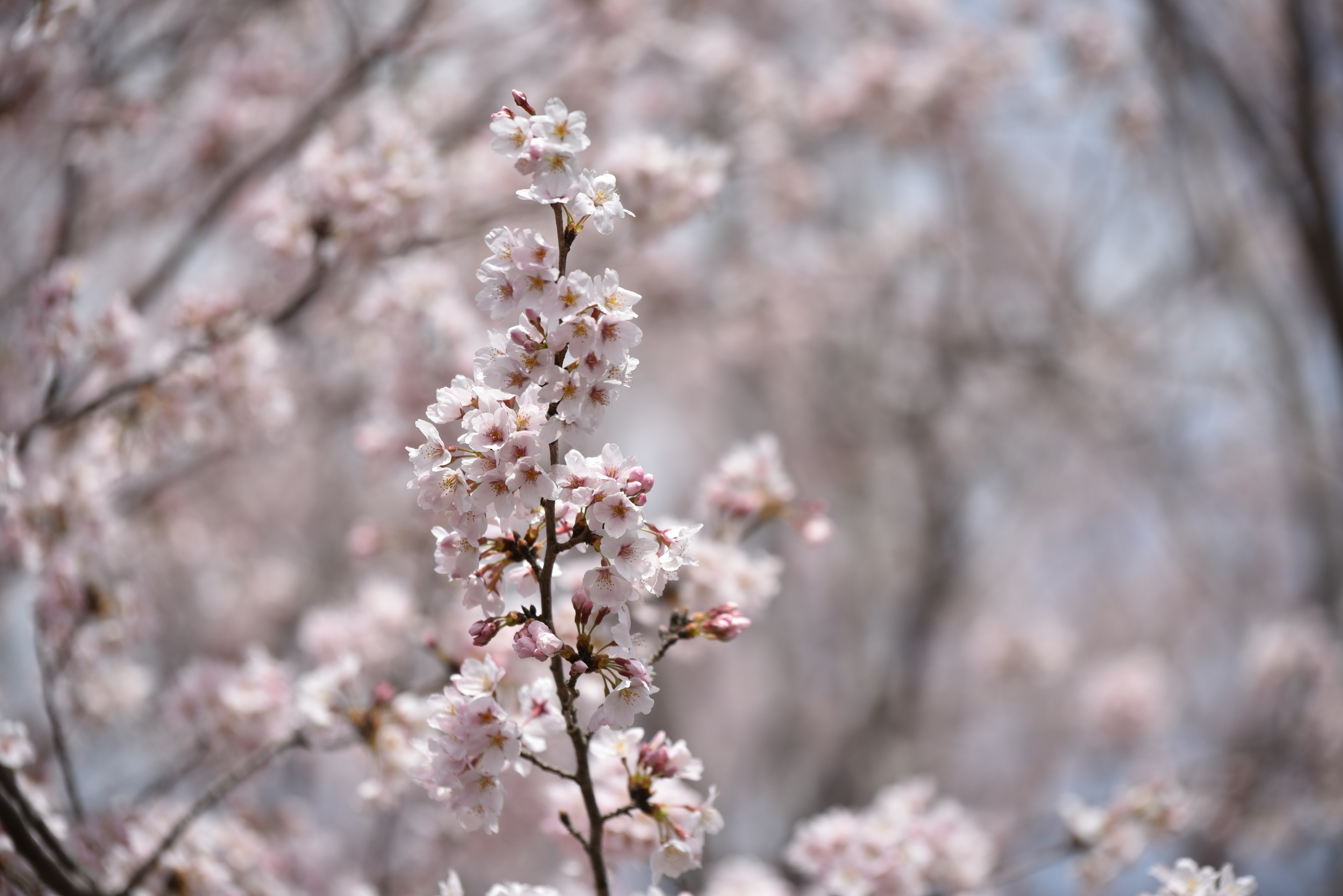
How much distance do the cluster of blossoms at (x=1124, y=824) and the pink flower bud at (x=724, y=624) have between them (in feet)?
4.52

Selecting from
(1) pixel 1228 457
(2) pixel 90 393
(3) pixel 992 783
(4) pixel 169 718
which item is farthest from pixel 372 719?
(1) pixel 1228 457

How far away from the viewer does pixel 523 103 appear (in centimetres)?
160

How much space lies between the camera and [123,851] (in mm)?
2240

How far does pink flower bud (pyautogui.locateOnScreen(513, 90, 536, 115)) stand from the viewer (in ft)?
5.15

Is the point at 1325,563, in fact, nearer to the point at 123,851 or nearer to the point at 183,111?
the point at 123,851

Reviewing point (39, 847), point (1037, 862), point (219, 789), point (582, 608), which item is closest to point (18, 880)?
point (39, 847)

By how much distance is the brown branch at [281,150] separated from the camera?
3430 millimetres

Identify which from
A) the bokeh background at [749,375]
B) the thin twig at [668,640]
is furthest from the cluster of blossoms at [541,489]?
the bokeh background at [749,375]

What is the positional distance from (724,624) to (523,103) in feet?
3.24

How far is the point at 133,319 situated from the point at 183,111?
207cm

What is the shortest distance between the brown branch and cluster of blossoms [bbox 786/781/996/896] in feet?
9.42

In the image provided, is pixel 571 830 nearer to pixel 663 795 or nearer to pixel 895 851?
pixel 663 795

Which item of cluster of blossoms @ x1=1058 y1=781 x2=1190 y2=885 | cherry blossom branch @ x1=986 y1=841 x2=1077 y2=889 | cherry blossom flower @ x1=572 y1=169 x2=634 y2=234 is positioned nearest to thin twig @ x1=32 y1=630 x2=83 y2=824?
cherry blossom flower @ x1=572 y1=169 x2=634 y2=234

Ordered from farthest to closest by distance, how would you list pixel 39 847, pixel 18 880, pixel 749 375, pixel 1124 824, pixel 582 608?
1. pixel 749 375
2. pixel 1124 824
3. pixel 18 880
4. pixel 39 847
5. pixel 582 608
